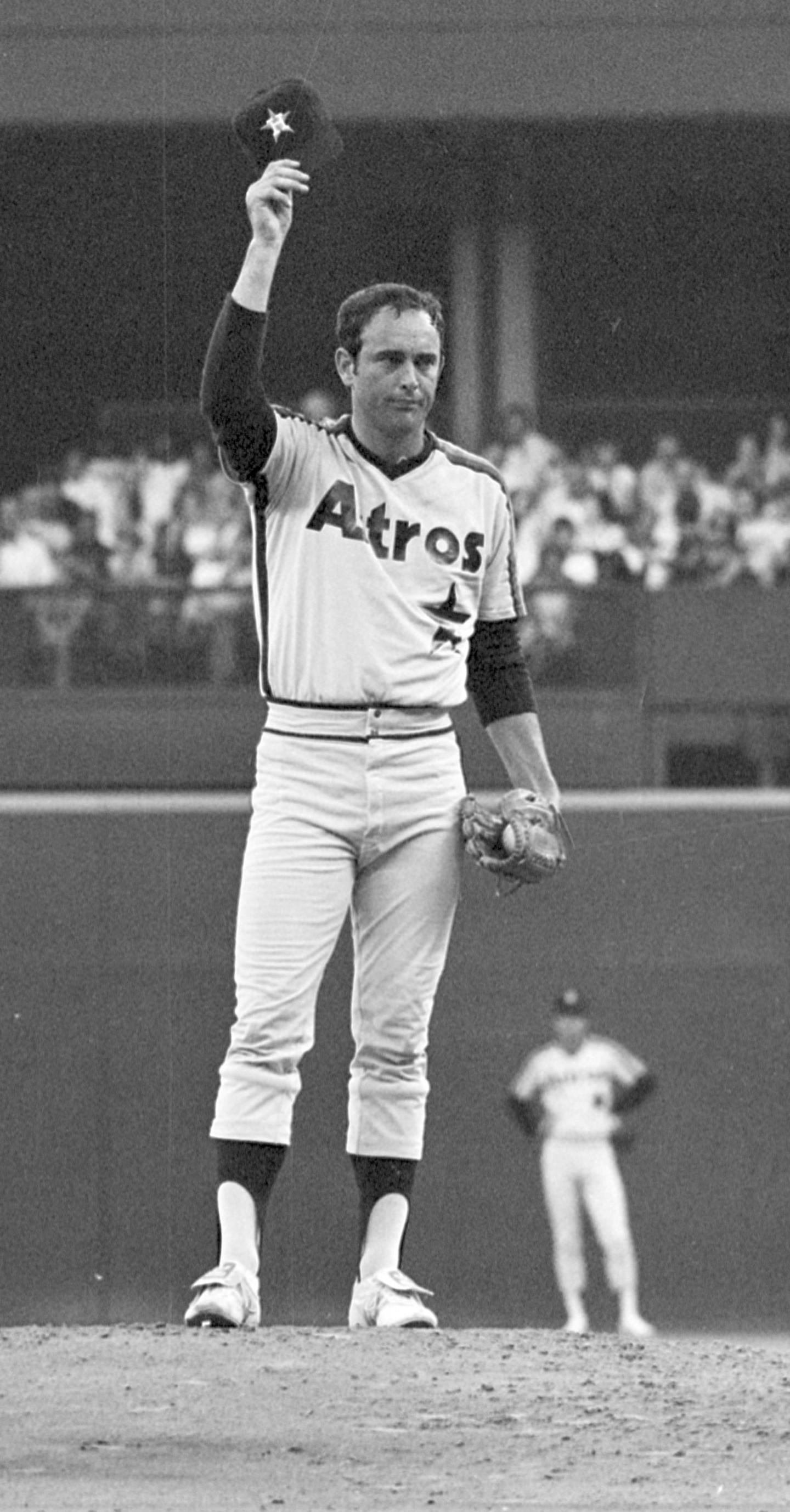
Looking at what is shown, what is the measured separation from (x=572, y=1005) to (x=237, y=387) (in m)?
4.72

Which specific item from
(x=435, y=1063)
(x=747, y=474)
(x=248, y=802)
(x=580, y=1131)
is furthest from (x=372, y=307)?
(x=747, y=474)

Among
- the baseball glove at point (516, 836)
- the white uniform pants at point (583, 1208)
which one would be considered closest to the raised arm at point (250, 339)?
the baseball glove at point (516, 836)

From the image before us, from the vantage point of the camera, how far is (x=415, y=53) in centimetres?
984

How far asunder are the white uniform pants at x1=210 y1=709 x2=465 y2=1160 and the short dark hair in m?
0.56

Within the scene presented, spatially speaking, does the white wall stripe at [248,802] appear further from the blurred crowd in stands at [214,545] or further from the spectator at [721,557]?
the spectator at [721,557]

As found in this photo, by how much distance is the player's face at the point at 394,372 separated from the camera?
3.86 meters

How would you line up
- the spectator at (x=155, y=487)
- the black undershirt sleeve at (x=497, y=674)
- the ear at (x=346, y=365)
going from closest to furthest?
the ear at (x=346, y=365), the black undershirt sleeve at (x=497, y=674), the spectator at (x=155, y=487)

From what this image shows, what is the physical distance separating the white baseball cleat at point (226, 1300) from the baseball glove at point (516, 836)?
28.1 inches

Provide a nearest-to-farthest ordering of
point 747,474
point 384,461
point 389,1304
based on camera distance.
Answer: point 389,1304, point 384,461, point 747,474

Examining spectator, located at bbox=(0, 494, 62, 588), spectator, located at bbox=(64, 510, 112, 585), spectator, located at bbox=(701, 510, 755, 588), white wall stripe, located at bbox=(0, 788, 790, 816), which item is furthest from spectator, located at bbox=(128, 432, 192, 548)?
spectator, located at bbox=(701, 510, 755, 588)

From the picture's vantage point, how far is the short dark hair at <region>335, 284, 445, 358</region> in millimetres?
3893

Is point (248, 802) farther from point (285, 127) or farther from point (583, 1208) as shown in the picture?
point (285, 127)

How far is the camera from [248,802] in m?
8.05

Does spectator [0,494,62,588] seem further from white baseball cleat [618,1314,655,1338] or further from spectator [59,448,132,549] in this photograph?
white baseball cleat [618,1314,655,1338]
